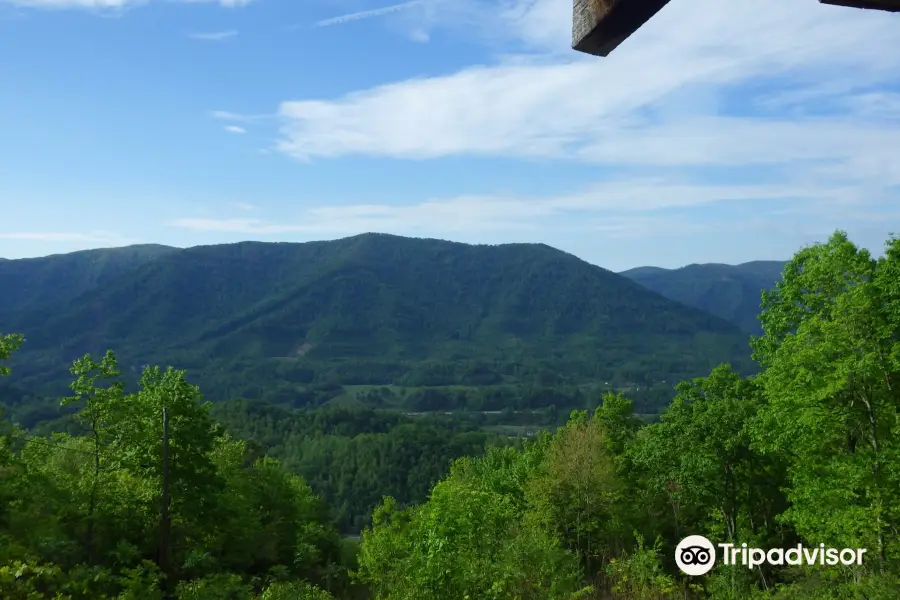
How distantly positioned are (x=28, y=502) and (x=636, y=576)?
62.8ft

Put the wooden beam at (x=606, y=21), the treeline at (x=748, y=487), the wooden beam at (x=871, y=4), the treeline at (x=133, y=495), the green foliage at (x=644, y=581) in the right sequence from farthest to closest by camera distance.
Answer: the green foliage at (x=644, y=581) < the treeline at (x=133, y=495) < the treeline at (x=748, y=487) < the wooden beam at (x=606, y=21) < the wooden beam at (x=871, y=4)

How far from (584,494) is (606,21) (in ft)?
113

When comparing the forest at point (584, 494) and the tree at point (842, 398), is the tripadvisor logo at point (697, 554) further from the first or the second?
the tree at point (842, 398)

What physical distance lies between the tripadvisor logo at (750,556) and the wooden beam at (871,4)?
1869cm

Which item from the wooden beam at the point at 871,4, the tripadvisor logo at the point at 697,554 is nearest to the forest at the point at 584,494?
the tripadvisor logo at the point at 697,554

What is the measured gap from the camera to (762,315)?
81.6 feet

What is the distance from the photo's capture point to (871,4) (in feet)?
7.41

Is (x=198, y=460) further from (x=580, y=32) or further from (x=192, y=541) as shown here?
(x=580, y=32)

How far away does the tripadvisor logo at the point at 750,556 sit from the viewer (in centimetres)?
1877

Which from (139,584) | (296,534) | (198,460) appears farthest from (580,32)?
(296,534)

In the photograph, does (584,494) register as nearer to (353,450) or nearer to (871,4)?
(871,4)

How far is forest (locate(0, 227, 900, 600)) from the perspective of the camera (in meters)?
16.1

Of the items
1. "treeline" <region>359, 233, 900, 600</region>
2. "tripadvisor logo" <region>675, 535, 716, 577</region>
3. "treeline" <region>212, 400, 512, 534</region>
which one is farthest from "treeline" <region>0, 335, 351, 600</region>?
"treeline" <region>212, 400, 512, 534</region>

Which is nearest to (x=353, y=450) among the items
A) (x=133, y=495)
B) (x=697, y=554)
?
(x=133, y=495)
